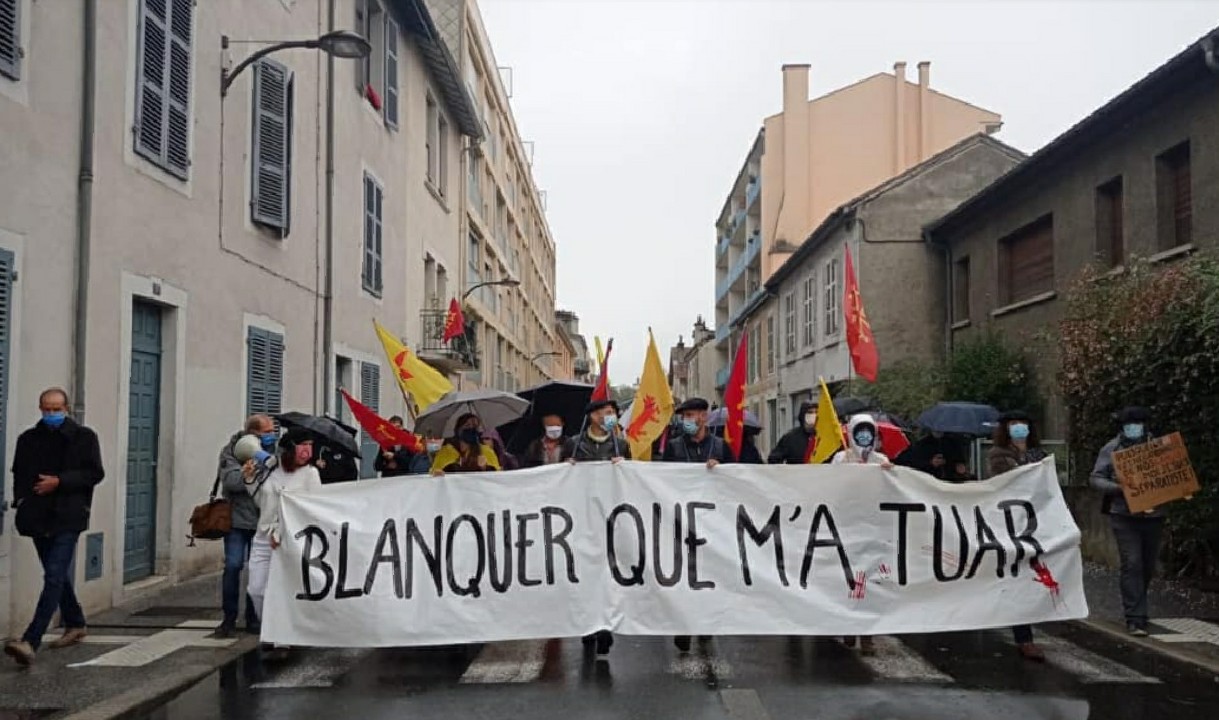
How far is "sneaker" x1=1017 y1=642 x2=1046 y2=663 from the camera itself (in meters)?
7.50

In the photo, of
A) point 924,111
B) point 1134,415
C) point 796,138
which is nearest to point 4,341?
point 1134,415

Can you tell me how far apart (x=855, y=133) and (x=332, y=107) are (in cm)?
2620

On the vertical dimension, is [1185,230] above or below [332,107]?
below

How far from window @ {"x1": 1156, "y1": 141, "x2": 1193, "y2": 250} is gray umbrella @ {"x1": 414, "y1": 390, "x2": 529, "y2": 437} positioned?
8.97m

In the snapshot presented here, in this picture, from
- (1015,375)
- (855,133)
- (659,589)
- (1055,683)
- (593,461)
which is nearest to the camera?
(1055,683)

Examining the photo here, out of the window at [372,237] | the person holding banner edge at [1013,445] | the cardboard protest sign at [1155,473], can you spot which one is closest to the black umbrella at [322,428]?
the person holding banner edge at [1013,445]

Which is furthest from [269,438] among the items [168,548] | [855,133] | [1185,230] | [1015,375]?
[855,133]

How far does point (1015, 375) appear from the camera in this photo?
61.1 feet

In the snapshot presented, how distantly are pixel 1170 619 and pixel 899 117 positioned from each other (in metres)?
30.3

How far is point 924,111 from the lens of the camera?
37.1 meters

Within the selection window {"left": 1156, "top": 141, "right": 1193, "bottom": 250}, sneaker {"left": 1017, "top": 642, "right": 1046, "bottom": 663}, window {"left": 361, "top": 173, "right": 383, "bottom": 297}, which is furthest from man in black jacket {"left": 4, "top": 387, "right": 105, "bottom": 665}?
window {"left": 1156, "top": 141, "right": 1193, "bottom": 250}

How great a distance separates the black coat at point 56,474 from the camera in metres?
7.30

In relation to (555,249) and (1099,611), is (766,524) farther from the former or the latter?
(555,249)

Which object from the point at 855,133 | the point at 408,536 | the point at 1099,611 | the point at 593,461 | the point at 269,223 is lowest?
the point at 1099,611
